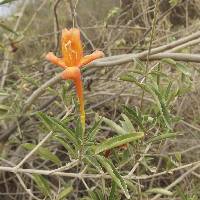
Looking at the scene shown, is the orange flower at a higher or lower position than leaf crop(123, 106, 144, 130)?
higher

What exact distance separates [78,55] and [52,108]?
1.76 metres

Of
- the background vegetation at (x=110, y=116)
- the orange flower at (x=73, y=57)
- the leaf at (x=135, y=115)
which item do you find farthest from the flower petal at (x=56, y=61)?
the leaf at (x=135, y=115)

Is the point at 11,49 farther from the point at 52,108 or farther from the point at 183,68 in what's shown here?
the point at 183,68

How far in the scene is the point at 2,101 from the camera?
2.38m

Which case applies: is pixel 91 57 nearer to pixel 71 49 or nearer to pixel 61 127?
pixel 71 49

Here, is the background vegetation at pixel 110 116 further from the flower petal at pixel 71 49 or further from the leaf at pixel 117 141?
the flower petal at pixel 71 49

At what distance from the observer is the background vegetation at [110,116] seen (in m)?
1.45

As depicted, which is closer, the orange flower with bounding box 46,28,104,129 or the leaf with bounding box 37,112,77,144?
the orange flower with bounding box 46,28,104,129

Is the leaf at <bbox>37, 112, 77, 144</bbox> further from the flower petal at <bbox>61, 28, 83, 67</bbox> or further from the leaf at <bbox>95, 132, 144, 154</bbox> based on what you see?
the flower petal at <bbox>61, 28, 83, 67</bbox>

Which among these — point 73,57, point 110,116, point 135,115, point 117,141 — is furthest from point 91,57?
point 110,116

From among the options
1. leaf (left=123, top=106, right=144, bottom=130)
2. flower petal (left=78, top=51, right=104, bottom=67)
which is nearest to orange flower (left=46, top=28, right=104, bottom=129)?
flower petal (left=78, top=51, right=104, bottom=67)

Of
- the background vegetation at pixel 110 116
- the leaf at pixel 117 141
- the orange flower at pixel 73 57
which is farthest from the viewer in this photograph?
the background vegetation at pixel 110 116

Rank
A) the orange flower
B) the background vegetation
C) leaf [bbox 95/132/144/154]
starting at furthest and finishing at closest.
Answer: the background vegetation
leaf [bbox 95/132/144/154]
the orange flower

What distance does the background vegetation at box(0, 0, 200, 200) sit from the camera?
1.45 metres
